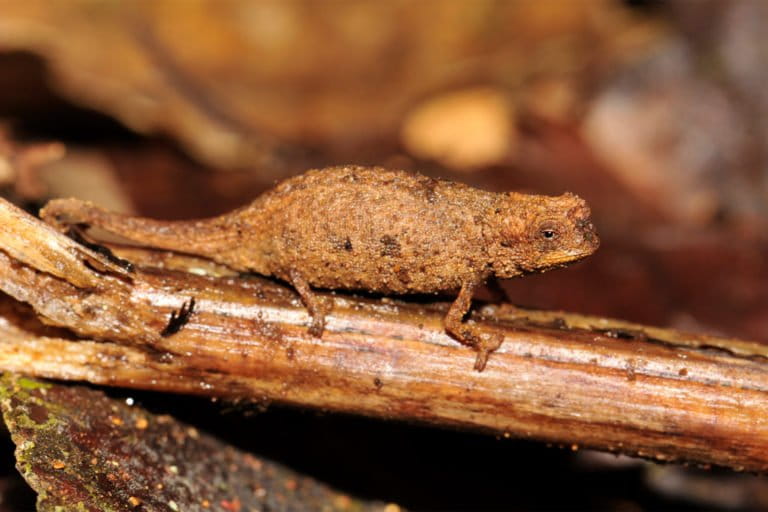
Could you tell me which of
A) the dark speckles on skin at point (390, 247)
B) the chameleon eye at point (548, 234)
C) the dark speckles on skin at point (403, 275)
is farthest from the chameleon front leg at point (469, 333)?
the chameleon eye at point (548, 234)

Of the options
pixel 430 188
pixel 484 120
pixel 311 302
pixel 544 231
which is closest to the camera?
pixel 311 302

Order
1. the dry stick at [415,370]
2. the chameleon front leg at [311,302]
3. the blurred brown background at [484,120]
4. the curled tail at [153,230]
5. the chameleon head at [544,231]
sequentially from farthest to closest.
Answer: the blurred brown background at [484,120], the curled tail at [153,230], the chameleon head at [544,231], the chameleon front leg at [311,302], the dry stick at [415,370]

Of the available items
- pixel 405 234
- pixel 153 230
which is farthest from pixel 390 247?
pixel 153 230

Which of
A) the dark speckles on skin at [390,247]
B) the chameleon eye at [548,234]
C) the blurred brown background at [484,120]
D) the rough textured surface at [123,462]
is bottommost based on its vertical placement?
the rough textured surface at [123,462]

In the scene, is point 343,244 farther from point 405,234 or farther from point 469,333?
point 469,333

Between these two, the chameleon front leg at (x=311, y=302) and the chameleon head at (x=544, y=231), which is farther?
the chameleon head at (x=544, y=231)

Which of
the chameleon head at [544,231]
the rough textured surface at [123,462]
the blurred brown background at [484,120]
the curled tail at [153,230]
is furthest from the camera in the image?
the blurred brown background at [484,120]

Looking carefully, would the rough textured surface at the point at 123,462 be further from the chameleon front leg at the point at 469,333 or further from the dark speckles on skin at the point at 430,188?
the dark speckles on skin at the point at 430,188
